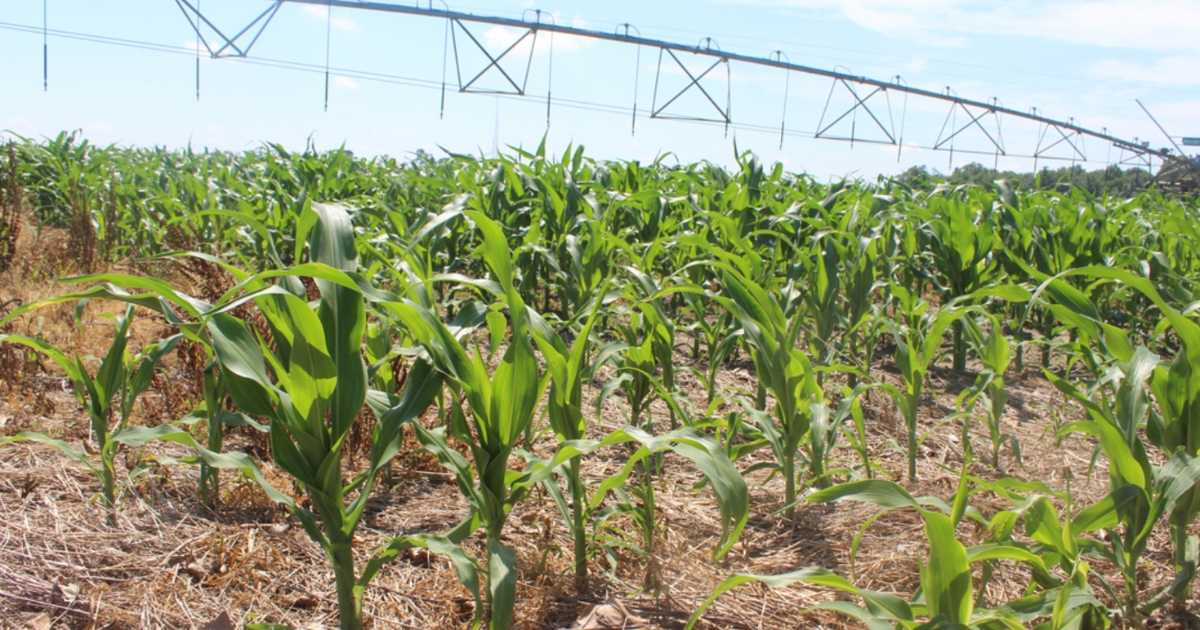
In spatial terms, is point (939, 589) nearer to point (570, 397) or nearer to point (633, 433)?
point (633, 433)

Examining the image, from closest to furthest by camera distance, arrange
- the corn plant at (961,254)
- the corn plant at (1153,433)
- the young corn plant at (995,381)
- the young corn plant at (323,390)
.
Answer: the young corn plant at (323,390) < the corn plant at (1153,433) < the young corn plant at (995,381) < the corn plant at (961,254)

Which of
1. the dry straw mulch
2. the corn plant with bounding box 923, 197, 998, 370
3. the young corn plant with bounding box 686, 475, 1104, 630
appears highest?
the corn plant with bounding box 923, 197, 998, 370

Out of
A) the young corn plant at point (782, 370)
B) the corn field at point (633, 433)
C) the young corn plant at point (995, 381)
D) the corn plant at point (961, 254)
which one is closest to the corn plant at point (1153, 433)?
the corn field at point (633, 433)

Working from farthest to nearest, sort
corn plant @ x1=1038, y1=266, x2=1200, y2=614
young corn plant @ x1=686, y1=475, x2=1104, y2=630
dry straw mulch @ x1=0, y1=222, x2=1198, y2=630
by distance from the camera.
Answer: dry straw mulch @ x1=0, y1=222, x2=1198, y2=630 < corn plant @ x1=1038, y1=266, x2=1200, y2=614 < young corn plant @ x1=686, y1=475, x2=1104, y2=630

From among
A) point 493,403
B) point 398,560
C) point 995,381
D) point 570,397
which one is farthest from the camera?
point 995,381

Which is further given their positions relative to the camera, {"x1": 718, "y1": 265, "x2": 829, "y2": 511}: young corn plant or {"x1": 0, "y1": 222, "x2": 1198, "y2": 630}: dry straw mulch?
{"x1": 718, "y1": 265, "x2": 829, "y2": 511}: young corn plant

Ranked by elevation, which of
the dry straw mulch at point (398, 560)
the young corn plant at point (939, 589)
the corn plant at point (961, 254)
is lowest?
the dry straw mulch at point (398, 560)

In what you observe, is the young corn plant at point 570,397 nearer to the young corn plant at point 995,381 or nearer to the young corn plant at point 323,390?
the young corn plant at point 323,390

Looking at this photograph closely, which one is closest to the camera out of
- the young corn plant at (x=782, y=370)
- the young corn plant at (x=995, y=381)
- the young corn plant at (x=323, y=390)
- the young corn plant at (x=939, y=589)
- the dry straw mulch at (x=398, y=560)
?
the young corn plant at (x=939, y=589)

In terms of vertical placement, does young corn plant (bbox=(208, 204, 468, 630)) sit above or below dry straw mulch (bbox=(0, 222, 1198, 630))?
above

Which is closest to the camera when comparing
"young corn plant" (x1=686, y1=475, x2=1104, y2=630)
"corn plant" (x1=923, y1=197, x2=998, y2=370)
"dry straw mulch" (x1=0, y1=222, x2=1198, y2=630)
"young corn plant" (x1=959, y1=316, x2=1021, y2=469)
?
"young corn plant" (x1=686, y1=475, x2=1104, y2=630)

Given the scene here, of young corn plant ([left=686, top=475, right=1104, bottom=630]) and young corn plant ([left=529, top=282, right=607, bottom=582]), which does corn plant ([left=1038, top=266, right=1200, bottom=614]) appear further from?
young corn plant ([left=529, top=282, right=607, bottom=582])

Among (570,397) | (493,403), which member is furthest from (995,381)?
(493,403)

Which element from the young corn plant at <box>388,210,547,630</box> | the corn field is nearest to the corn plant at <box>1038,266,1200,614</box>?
the corn field
